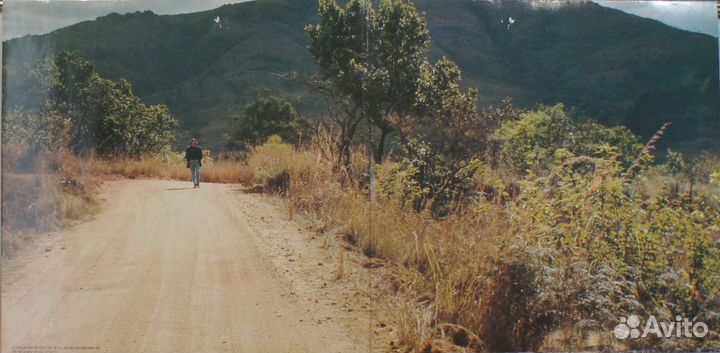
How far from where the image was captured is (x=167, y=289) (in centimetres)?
451

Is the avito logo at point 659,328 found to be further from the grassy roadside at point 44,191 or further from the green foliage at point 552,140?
the grassy roadside at point 44,191

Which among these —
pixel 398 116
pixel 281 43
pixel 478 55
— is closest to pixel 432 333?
pixel 398 116

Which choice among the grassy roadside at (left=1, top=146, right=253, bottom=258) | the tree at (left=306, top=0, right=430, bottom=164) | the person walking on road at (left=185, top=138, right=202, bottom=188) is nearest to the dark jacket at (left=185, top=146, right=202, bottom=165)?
the person walking on road at (left=185, top=138, right=202, bottom=188)

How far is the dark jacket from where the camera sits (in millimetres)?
5270

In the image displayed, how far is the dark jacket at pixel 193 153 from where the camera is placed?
17.3ft

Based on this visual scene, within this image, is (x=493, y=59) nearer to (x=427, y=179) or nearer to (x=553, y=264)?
(x=427, y=179)

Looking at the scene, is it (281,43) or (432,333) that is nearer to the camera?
(432,333)

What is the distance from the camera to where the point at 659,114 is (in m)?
5.26

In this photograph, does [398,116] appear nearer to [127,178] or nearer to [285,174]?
[285,174]

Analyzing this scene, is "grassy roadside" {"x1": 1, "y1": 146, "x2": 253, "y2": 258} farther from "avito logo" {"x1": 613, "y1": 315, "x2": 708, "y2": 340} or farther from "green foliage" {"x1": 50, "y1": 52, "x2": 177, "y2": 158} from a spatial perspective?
"avito logo" {"x1": 613, "y1": 315, "x2": 708, "y2": 340}

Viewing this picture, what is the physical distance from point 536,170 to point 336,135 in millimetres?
2126

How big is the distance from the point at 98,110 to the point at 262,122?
1582 millimetres

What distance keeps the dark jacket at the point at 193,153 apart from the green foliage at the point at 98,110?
0.33m

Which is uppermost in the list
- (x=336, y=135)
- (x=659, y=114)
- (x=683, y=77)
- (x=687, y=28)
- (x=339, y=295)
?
(x=687, y=28)
